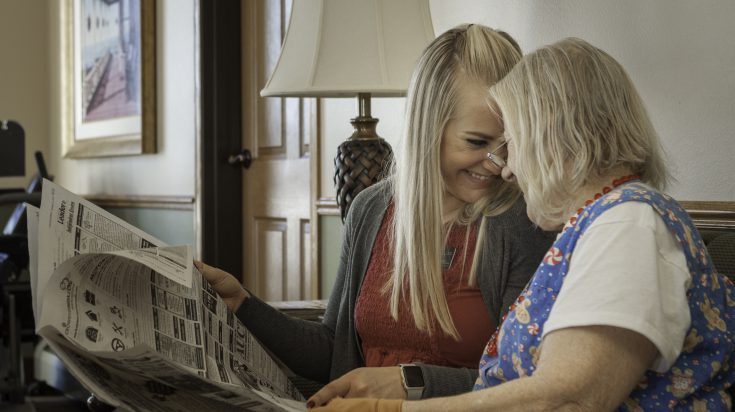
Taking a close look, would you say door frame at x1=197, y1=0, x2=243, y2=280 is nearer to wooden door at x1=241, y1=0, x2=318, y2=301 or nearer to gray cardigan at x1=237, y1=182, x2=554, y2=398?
wooden door at x1=241, y1=0, x2=318, y2=301

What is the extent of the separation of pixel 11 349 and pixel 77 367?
2.76m

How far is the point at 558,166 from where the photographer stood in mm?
920

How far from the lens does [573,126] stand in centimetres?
91

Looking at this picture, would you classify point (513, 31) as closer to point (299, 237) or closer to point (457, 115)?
point (457, 115)

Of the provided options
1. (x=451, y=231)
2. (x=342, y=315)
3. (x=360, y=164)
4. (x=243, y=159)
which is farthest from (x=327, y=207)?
(x=451, y=231)

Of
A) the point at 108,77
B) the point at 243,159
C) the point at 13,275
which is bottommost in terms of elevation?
the point at 13,275

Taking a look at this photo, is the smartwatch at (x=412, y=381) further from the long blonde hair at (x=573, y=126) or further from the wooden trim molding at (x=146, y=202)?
the wooden trim molding at (x=146, y=202)

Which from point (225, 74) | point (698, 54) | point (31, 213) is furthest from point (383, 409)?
point (225, 74)

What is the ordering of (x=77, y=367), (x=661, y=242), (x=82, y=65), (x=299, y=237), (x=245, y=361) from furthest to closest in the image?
1. (x=82, y=65)
2. (x=299, y=237)
3. (x=245, y=361)
4. (x=77, y=367)
5. (x=661, y=242)

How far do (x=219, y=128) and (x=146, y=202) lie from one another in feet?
2.66

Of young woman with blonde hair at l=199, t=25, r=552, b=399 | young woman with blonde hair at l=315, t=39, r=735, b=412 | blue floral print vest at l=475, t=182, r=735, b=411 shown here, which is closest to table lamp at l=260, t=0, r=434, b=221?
young woman with blonde hair at l=199, t=25, r=552, b=399

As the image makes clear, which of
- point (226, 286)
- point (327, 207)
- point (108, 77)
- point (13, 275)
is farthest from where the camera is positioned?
point (108, 77)

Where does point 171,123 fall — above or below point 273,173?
above

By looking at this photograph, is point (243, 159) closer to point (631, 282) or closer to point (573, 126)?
point (573, 126)
